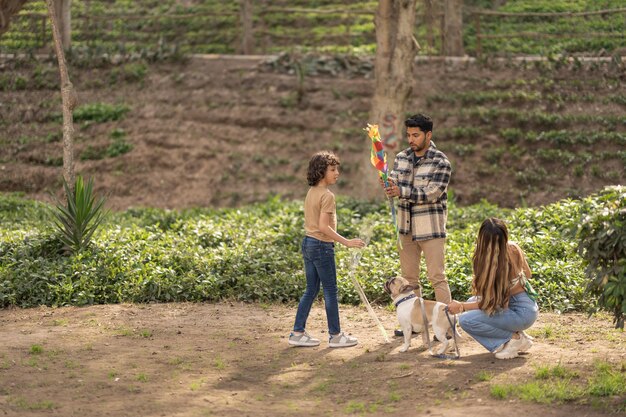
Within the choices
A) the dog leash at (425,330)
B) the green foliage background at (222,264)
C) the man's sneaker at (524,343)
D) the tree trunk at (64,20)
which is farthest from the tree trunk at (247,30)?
the man's sneaker at (524,343)

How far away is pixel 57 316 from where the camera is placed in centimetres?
959

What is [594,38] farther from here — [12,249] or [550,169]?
[12,249]

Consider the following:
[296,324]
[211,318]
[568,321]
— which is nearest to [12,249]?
[211,318]

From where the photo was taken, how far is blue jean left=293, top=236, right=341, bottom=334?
7.98 m

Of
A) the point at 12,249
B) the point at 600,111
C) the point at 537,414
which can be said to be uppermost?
the point at 600,111

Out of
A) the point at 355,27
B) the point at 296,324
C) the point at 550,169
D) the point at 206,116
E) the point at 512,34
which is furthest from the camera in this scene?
the point at 355,27

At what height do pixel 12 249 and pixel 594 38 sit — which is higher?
pixel 594 38

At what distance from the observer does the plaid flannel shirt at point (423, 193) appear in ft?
26.0

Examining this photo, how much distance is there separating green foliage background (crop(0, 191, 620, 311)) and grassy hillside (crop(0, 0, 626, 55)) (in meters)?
11.2

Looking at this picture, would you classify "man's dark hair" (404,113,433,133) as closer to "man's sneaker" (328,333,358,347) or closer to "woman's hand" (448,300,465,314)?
"woman's hand" (448,300,465,314)

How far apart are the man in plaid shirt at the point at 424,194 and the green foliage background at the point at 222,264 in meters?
0.92

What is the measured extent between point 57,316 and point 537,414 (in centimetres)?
539

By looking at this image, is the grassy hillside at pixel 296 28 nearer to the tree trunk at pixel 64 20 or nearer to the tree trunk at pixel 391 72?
the tree trunk at pixel 64 20

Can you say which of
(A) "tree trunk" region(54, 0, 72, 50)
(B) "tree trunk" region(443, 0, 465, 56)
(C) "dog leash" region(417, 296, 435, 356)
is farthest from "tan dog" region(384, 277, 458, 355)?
(A) "tree trunk" region(54, 0, 72, 50)
